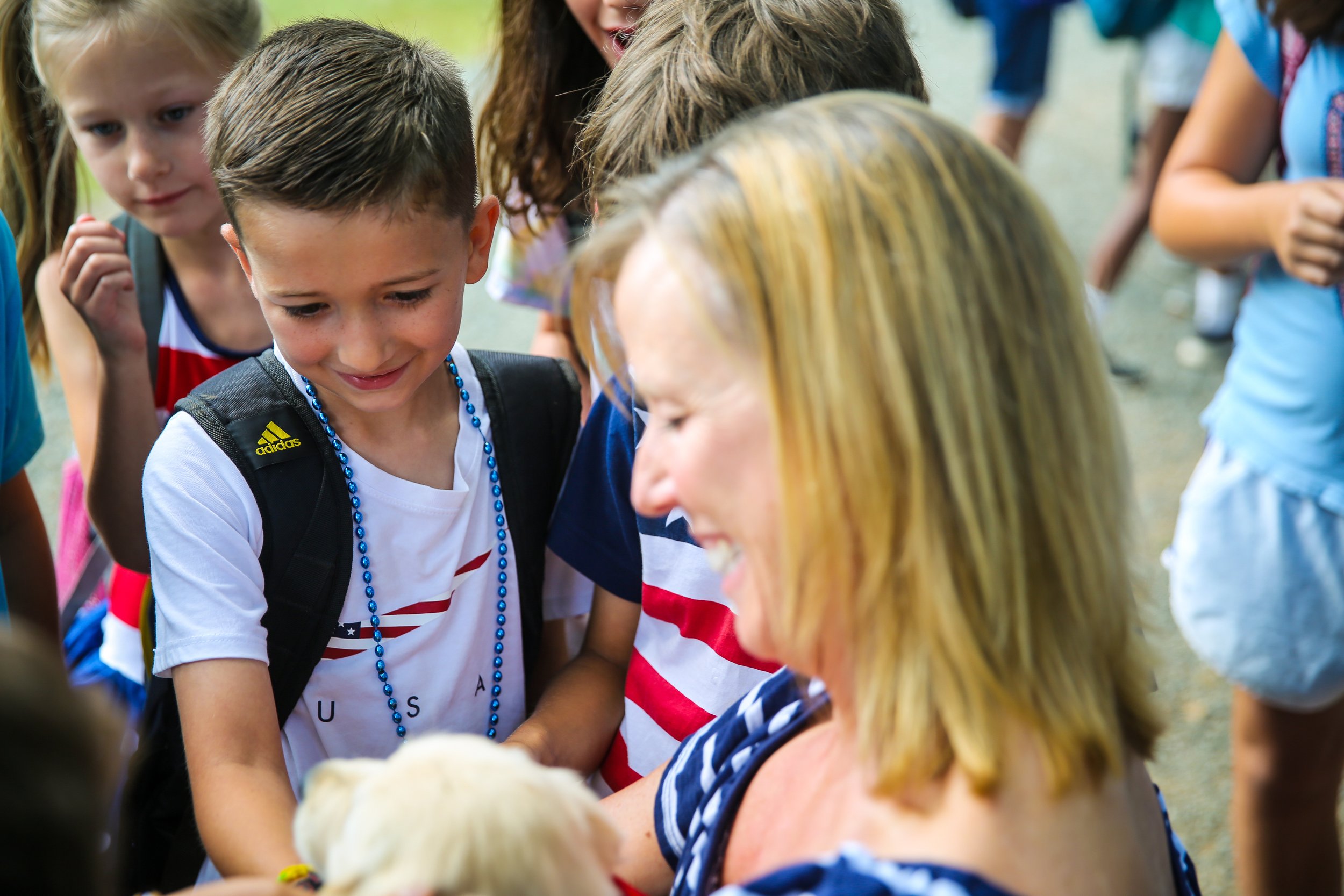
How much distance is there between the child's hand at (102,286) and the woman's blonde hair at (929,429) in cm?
153

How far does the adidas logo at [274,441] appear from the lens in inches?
68.0

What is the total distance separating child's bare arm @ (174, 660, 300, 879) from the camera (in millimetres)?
1555

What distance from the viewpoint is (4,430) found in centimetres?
211

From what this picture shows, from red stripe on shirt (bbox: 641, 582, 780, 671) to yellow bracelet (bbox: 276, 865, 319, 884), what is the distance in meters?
0.67

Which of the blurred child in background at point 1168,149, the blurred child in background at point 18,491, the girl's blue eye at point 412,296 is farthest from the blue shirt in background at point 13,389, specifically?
the blurred child in background at point 1168,149

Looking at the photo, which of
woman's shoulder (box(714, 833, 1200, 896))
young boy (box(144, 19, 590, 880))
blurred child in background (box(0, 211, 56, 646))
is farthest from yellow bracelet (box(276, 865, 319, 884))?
blurred child in background (box(0, 211, 56, 646))

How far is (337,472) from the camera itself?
1786mm

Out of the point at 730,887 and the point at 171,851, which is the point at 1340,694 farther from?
A: the point at 171,851

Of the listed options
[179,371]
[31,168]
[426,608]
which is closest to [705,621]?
[426,608]

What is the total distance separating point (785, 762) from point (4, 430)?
162 cm

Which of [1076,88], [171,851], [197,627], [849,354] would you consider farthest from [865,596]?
[1076,88]

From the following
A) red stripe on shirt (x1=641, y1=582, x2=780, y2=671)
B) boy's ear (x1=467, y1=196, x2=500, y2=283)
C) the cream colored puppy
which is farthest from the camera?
boy's ear (x1=467, y1=196, x2=500, y2=283)

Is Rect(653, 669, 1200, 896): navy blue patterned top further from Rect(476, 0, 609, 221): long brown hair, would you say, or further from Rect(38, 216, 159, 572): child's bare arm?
Rect(476, 0, 609, 221): long brown hair

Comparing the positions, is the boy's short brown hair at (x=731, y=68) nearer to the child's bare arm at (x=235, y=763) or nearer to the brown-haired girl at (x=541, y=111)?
the brown-haired girl at (x=541, y=111)
